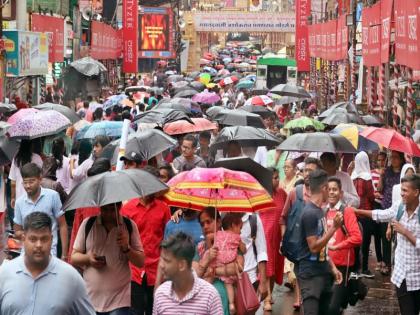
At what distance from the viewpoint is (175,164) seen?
510 inches

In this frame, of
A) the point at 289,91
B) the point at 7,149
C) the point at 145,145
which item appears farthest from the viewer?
the point at 289,91

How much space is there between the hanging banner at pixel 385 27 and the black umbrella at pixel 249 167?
9.70m

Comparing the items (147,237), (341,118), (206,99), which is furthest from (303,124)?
(206,99)

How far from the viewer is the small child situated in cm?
773

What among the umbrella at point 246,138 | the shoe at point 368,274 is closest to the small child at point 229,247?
the umbrella at point 246,138

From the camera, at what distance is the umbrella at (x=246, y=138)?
13.5 metres

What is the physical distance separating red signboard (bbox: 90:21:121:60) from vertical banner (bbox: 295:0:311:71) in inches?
299

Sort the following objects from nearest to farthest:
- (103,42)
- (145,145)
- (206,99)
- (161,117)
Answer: (145,145) → (161,117) → (206,99) → (103,42)

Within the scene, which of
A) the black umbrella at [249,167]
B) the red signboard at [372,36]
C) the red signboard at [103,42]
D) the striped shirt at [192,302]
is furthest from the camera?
the red signboard at [103,42]

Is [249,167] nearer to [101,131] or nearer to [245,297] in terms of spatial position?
[245,297]

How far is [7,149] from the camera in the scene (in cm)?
1084

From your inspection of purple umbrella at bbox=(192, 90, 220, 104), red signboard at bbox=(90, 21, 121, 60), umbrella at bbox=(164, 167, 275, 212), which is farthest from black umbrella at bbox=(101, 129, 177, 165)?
red signboard at bbox=(90, 21, 121, 60)

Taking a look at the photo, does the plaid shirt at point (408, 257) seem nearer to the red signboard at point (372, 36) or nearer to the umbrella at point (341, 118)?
the umbrella at point (341, 118)

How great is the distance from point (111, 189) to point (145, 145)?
463cm
